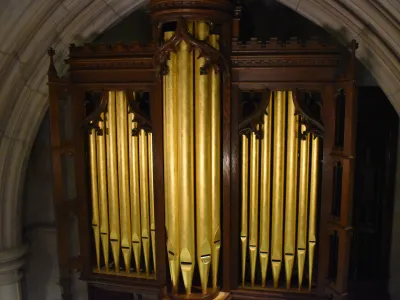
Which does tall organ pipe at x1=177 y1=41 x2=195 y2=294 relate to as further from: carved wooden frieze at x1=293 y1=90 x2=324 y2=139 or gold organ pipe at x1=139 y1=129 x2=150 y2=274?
carved wooden frieze at x1=293 y1=90 x2=324 y2=139

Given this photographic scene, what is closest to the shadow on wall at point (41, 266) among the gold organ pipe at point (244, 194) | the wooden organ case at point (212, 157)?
the wooden organ case at point (212, 157)

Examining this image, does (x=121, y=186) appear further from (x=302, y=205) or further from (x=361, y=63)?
(x=361, y=63)

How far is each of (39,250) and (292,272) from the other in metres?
1.77

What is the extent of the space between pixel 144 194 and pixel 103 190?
0.23 metres

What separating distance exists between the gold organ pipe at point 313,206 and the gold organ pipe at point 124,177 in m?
0.94

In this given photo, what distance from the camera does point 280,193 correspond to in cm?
209

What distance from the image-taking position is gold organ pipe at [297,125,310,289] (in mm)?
2059

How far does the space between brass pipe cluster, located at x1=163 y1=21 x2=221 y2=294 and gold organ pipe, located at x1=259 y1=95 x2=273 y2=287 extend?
216 mm

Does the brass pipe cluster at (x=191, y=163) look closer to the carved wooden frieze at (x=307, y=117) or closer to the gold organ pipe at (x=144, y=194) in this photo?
the gold organ pipe at (x=144, y=194)

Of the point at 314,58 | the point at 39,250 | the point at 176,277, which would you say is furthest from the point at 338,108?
the point at 39,250

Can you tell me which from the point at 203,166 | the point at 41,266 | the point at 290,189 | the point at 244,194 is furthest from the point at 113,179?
the point at 41,266

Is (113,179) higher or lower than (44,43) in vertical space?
lower

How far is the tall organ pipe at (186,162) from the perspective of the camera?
6.43 ft

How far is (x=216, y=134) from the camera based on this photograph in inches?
81.0
